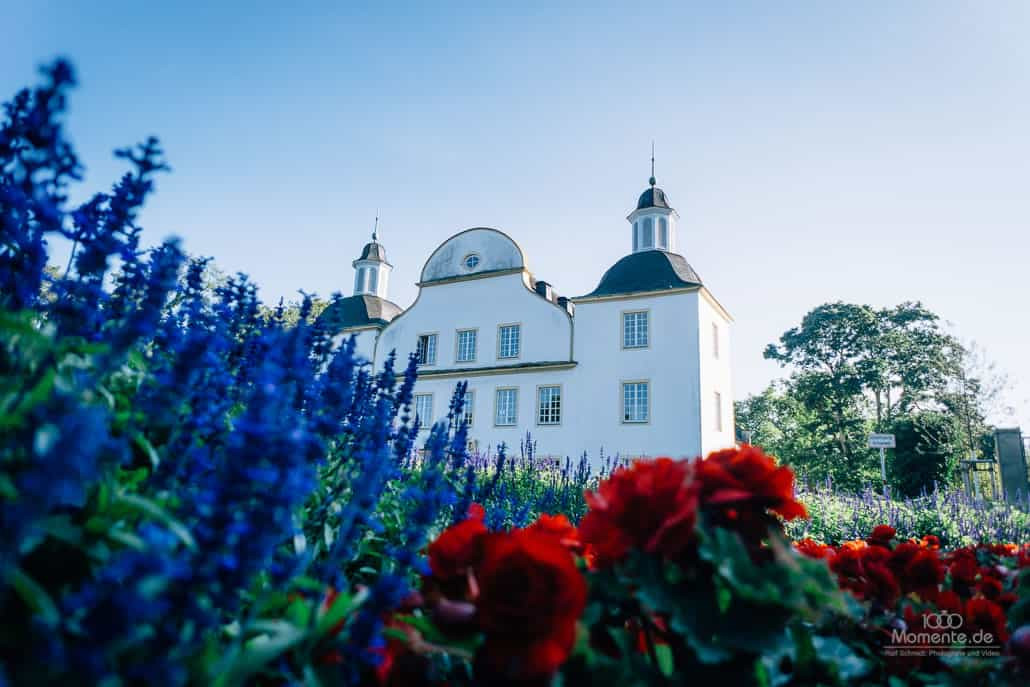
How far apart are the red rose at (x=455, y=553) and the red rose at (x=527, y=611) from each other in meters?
0.18

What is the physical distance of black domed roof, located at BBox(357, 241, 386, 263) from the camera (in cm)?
3234

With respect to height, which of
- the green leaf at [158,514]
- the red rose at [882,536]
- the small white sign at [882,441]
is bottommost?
the red rose at [882,536]

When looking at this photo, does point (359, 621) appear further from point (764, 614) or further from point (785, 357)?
point (785, 357)

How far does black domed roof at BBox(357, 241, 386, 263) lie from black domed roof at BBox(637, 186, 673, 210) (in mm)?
15115

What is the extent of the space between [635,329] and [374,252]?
55.7ft

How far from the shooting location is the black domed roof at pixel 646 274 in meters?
22.7

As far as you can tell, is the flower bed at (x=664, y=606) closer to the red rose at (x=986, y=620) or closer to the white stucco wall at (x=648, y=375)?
the red rose at (x=986, y=620)

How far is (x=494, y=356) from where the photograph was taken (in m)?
24.4

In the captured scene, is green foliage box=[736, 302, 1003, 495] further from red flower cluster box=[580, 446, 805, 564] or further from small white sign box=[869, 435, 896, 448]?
red flower cluster box=[580, 446, 805, 564]

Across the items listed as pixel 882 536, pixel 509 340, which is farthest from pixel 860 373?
pixel 882 536

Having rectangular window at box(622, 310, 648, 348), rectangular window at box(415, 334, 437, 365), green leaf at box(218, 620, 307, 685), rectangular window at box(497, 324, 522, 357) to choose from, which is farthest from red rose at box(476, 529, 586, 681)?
rectangular window at box(415, 334, 437, 365)

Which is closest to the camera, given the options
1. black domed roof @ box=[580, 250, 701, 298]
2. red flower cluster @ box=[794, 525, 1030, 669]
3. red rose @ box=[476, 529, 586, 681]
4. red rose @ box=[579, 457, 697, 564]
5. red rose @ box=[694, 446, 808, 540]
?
red rose @ box=[476, 529, 586, 681]

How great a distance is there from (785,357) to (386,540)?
4012cm

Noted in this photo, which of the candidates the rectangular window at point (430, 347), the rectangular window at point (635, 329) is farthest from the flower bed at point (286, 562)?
the rectangular window at point (430, 347)
